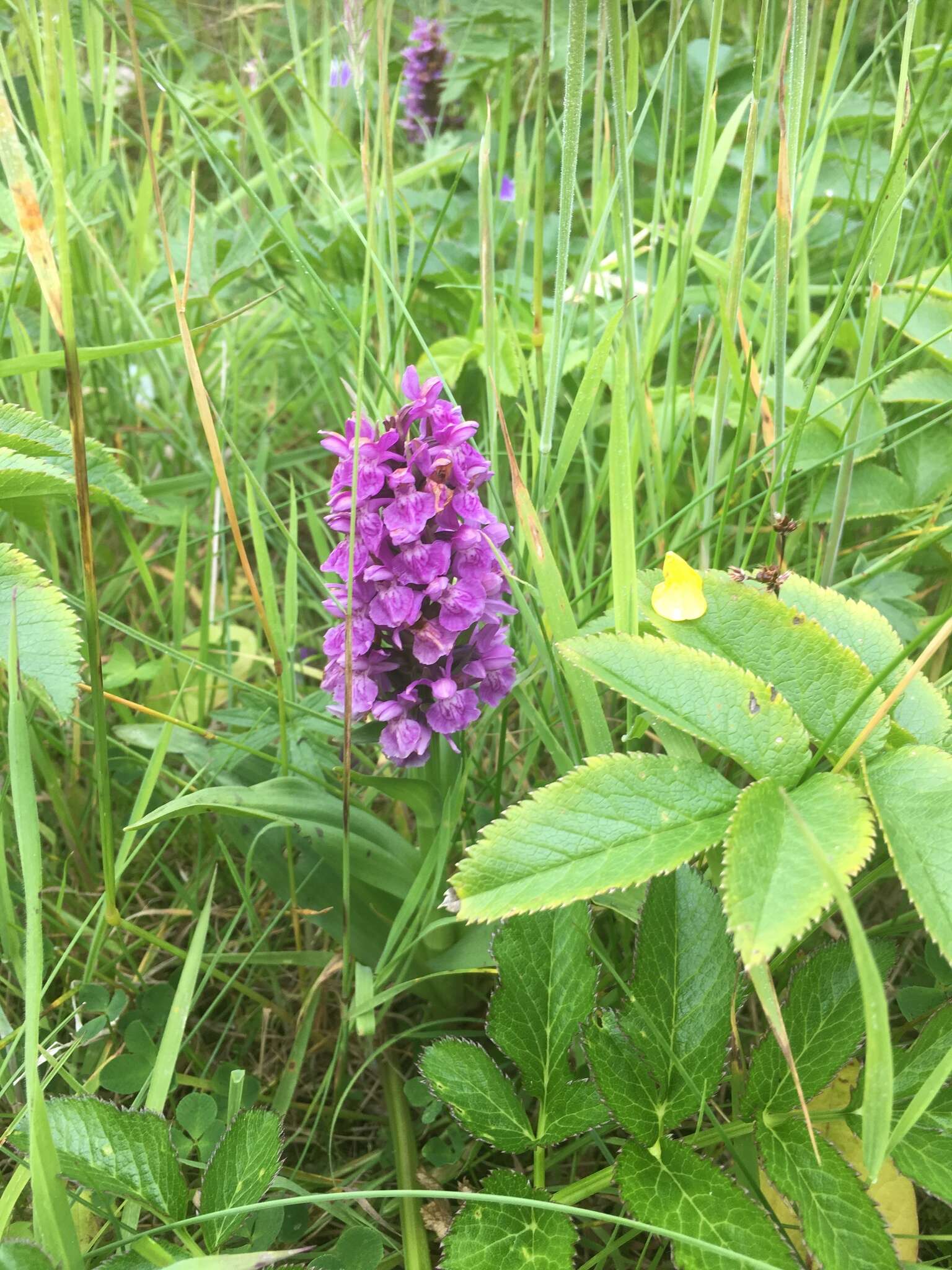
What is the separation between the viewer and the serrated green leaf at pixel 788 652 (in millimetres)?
754

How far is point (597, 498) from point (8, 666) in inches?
27.5

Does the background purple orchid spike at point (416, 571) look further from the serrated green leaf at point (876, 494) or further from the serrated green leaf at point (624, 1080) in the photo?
the serrated green leaf at point (876, 494)

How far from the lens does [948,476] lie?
1.21 m

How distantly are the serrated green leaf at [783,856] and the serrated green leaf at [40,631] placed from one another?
55cm

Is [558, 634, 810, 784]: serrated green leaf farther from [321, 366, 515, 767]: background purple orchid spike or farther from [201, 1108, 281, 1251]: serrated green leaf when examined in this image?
[201, 1108, 281, 1251]: serrated green leaf

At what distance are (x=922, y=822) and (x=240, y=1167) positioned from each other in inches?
23.1

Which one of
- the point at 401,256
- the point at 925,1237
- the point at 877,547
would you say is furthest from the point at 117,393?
the point at 925,1237

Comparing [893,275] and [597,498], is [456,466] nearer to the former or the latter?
[597,498]

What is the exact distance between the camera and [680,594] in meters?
0.83

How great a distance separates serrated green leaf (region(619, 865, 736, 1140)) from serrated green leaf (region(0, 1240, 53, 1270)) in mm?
459

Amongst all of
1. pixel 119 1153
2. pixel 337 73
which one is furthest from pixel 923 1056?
pixel 337 73

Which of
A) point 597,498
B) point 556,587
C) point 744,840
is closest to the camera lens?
point 744,840

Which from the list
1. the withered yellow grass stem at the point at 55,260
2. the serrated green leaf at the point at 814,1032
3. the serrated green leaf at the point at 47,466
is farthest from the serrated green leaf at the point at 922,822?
the serrated green leaf at the point at 47,466

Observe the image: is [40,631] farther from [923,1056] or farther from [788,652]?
[923,1056]
